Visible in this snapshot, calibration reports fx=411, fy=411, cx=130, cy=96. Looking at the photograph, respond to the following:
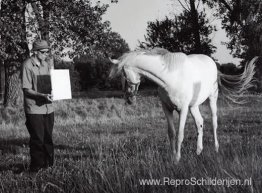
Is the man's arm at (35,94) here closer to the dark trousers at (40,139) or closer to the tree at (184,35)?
the dark trousers at (40,139)

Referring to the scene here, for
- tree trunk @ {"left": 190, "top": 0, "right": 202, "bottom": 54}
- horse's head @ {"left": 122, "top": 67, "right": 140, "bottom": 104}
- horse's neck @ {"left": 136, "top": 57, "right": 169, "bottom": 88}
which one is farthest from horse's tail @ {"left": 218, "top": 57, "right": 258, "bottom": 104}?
tree trunk @ {"left": 190, "top": 0, "right": 202, "bottom": 54}

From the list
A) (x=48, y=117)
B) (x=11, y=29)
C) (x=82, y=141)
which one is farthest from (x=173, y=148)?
(x=11, y=29)

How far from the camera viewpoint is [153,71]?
6203 millimetres

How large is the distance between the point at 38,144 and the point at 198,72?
9.74 ft

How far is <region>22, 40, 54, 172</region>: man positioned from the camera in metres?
6.73

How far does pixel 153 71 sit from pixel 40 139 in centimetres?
232

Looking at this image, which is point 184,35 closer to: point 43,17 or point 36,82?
point 43,17

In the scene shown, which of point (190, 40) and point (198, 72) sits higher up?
point (190, 40)

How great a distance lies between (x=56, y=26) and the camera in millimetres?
21406

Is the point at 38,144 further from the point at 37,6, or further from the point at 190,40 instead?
the point at 190,40

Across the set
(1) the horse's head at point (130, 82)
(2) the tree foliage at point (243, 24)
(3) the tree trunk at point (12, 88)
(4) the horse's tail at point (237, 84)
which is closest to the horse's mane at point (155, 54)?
(1) the horse's head at point (130, 82)

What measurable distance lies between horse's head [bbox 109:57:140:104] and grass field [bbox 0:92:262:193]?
0.78 meters

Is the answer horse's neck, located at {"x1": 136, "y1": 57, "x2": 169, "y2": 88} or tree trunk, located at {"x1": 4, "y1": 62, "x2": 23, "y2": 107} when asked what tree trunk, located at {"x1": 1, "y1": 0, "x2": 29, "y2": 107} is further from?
horse's neck, located at {"x1": 136, "y1": 57, "x2": 169, "y2": 88}

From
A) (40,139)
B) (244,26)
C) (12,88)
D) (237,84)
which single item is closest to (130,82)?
(40,139)
